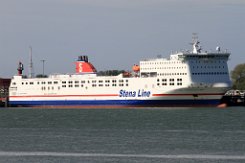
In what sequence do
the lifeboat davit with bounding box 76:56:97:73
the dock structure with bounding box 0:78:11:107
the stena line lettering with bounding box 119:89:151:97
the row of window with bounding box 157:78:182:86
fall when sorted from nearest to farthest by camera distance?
the row of window with bounding box 157:78:182:86, the stena line lettering with bounding box 119:89:151:97, the lifeboat davit with bounding box 76:56:97:73, the dock structure with bounding box 0:78:11:107

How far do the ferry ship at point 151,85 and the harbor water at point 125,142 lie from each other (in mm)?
20408

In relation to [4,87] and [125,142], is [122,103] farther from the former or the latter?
[125,142]

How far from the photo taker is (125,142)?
3584 cm

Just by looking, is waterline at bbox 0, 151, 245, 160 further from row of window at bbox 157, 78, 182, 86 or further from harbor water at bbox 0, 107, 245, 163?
row of window at bbox 157, 78, 182, 86

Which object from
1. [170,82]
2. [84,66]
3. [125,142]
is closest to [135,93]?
[170,82]

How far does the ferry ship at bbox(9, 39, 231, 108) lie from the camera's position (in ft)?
234

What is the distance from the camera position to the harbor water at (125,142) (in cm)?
3047

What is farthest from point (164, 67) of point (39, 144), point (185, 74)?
point (39, 144)

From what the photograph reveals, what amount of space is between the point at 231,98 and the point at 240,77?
4801 cm

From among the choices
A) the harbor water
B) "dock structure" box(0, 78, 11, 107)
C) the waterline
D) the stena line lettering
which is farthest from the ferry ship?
the waterline

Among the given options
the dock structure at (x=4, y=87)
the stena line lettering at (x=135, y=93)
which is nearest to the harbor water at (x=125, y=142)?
the stena line lettering at (x=135, y=93)

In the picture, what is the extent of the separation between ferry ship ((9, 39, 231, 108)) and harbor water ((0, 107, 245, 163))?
67.0 feet

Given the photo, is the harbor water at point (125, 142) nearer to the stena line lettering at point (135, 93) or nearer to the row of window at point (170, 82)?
A: the row of window at point (170, 82)

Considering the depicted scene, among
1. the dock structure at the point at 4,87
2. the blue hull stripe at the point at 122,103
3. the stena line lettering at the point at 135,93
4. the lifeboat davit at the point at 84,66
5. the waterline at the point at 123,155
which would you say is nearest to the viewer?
the waterline at the point at 123,155
